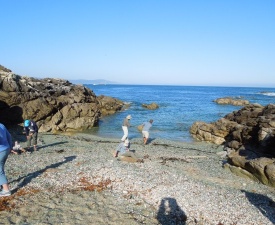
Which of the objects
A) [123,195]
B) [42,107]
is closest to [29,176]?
[123,195]

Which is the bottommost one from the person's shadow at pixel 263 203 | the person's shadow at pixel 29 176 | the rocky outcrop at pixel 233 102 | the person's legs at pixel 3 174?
the rocky outcrop at pixel 233 102

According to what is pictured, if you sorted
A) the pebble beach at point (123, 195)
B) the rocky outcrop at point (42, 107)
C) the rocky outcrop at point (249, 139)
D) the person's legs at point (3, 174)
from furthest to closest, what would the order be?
the rocky outcrop at point (42, 107), the rocky outcrop at point (249, 139), the person's legs at point (3, 174), the pebble beach at point (123, 195)

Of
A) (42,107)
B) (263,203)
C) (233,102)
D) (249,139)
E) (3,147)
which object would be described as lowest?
(233,102)

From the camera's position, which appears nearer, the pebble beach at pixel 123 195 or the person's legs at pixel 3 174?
the pebble beach at pixel 123 195

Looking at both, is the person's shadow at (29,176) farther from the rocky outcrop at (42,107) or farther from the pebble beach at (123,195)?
the rocky outcrop at (42,107)

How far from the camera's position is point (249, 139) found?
82.4 ft

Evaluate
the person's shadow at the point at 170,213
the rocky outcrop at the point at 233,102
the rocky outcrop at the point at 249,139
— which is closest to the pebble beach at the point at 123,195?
the person's shadow at the point at 170,213

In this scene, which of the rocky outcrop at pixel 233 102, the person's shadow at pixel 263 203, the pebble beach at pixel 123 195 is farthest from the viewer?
the rocky outcrop at pixel 233 102

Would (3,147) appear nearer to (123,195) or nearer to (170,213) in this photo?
(123,195)

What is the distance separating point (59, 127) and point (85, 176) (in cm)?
2067

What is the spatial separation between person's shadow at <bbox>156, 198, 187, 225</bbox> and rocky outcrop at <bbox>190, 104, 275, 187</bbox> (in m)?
7.27

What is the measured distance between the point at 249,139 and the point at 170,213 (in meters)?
17.2

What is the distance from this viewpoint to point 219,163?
67.8 ft

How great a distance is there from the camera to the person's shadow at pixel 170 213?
33.1 ft
